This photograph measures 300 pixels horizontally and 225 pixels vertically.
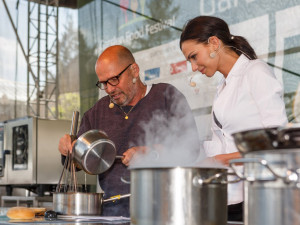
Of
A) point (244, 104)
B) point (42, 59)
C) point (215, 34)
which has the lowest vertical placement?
point (244, 104)

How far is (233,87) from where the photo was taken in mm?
1655

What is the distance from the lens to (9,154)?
13.8ft

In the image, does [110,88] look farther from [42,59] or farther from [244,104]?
[42,59]

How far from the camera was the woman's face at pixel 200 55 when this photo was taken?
175 cm

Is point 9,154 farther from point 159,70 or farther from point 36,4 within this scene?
point 36,4

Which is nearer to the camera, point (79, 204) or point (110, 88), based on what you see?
point (79, 204)

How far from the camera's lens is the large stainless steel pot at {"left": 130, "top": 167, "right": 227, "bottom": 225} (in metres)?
0.98

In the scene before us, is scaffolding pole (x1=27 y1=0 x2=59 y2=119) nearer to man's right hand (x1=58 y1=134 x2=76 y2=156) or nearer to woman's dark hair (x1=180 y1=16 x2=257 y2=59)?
man's right hand (x1=58 y1=134 x2=76 y2=156)

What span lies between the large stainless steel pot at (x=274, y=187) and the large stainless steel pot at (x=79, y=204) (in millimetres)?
816

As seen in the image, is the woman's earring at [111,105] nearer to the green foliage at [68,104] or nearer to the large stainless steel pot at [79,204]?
the large stainless steel pot at [79,204]

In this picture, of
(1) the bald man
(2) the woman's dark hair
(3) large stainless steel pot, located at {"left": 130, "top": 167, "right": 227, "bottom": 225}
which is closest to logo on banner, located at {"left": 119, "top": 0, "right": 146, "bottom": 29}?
(1) the bald man

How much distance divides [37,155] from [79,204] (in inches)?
94.0

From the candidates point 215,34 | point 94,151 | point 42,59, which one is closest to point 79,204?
point 94,151

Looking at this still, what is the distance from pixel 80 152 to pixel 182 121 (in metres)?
0.62
